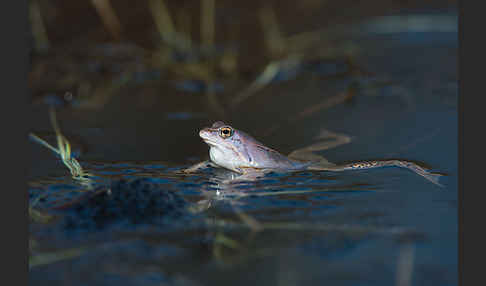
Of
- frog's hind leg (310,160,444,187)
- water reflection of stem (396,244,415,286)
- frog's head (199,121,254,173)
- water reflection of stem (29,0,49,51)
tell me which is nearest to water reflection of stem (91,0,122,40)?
water reflection of stem (29,0,49,51)

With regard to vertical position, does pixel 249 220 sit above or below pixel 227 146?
below

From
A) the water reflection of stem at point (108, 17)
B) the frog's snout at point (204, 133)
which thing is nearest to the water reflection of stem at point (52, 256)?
the frog's snout at point (204, 133)

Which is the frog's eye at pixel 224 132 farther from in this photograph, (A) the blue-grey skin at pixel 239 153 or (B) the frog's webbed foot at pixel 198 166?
(B) the frog's webbed foot at pixel 198 166

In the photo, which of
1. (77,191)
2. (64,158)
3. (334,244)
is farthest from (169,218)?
(64,158)

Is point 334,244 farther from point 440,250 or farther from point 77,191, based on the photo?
point 77,191

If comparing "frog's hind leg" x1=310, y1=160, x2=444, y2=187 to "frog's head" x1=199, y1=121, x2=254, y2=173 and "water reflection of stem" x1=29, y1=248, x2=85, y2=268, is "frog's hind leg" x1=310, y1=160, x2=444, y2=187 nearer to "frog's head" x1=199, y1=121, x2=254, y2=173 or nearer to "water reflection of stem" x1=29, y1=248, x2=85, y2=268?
"frog's head" x1=199, y1=121, x2=254, y2=173

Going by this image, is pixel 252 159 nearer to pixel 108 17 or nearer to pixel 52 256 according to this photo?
pixel 52 256

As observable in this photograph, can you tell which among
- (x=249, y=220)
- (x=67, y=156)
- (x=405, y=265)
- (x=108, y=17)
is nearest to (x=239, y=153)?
(x=249, y=220)
